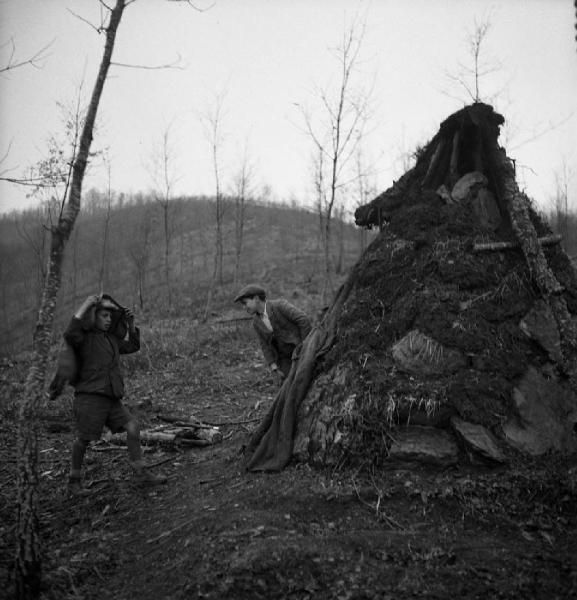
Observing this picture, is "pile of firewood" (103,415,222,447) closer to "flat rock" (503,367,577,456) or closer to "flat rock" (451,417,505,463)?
"flat rock" (451,417,505,463)

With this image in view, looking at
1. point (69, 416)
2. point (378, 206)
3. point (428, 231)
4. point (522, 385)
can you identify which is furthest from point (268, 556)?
point (69, 416)

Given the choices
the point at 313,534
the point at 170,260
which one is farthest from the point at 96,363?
the point at 170,260

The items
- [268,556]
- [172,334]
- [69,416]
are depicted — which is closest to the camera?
[268,556]

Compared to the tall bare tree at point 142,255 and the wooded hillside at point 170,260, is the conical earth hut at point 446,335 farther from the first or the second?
the tall bare tree at point 142,255

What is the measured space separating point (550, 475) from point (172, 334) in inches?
505

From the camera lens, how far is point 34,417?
2838 mm

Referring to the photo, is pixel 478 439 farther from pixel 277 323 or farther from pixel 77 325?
pixel 77 325

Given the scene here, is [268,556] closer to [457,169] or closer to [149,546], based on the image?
[149,546]

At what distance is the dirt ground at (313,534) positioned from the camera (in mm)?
2605

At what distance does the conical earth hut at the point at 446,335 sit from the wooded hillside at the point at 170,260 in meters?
14.7

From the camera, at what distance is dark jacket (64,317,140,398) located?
13.6 feet

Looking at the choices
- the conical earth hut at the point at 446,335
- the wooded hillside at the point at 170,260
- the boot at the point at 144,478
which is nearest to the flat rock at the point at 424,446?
the conical earth hut at the point at 446,335

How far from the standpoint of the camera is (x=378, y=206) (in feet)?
16.6

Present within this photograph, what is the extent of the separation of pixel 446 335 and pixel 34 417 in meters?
3.33
